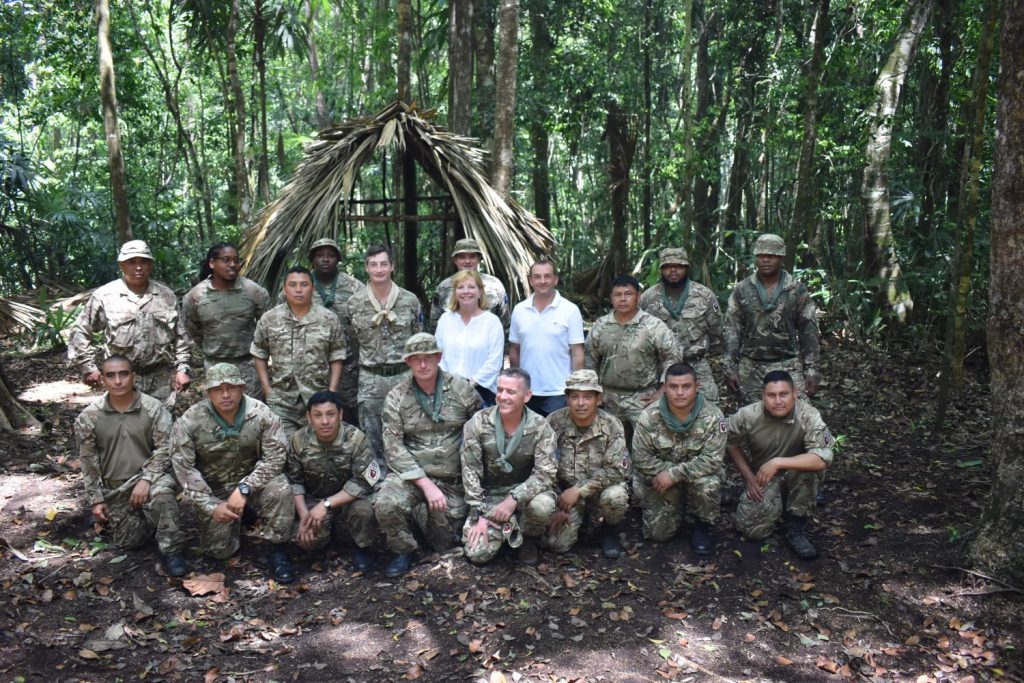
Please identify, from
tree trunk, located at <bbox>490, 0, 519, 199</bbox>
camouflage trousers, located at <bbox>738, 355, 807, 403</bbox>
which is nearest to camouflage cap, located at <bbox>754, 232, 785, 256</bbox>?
camouflage trousers, located at <bbox>738, 355, 807, 403</bbox>

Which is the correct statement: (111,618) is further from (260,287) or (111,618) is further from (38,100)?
(38,100)

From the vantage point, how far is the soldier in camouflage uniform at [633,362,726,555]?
4.82 meters

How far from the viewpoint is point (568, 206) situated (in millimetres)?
18078

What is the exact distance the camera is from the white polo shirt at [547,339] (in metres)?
5.34

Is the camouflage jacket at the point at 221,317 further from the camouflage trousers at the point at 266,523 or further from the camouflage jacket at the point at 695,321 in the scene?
the camouflage jacket at the point at 695,321

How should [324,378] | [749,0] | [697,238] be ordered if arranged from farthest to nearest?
[749,0] < [697,238] < [324,378]

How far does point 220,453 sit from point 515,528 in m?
1.86

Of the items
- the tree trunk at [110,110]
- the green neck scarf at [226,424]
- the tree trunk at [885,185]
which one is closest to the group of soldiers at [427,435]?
the green neck scarf at [226,424]

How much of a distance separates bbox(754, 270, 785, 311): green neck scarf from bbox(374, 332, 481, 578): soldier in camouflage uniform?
215 centimetres

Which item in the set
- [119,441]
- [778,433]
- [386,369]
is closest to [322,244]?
[386,369]

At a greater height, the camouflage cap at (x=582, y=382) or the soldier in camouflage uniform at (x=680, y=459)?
the camouflage cap at (x=582, y=382)

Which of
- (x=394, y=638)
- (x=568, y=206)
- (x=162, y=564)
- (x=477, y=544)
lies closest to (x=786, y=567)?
(x=477, y=544)

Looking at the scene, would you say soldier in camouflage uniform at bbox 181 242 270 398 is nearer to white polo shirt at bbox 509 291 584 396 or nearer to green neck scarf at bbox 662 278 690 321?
white polo shirt at bbox 509 291 584 396

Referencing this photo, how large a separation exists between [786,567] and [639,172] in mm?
11829
